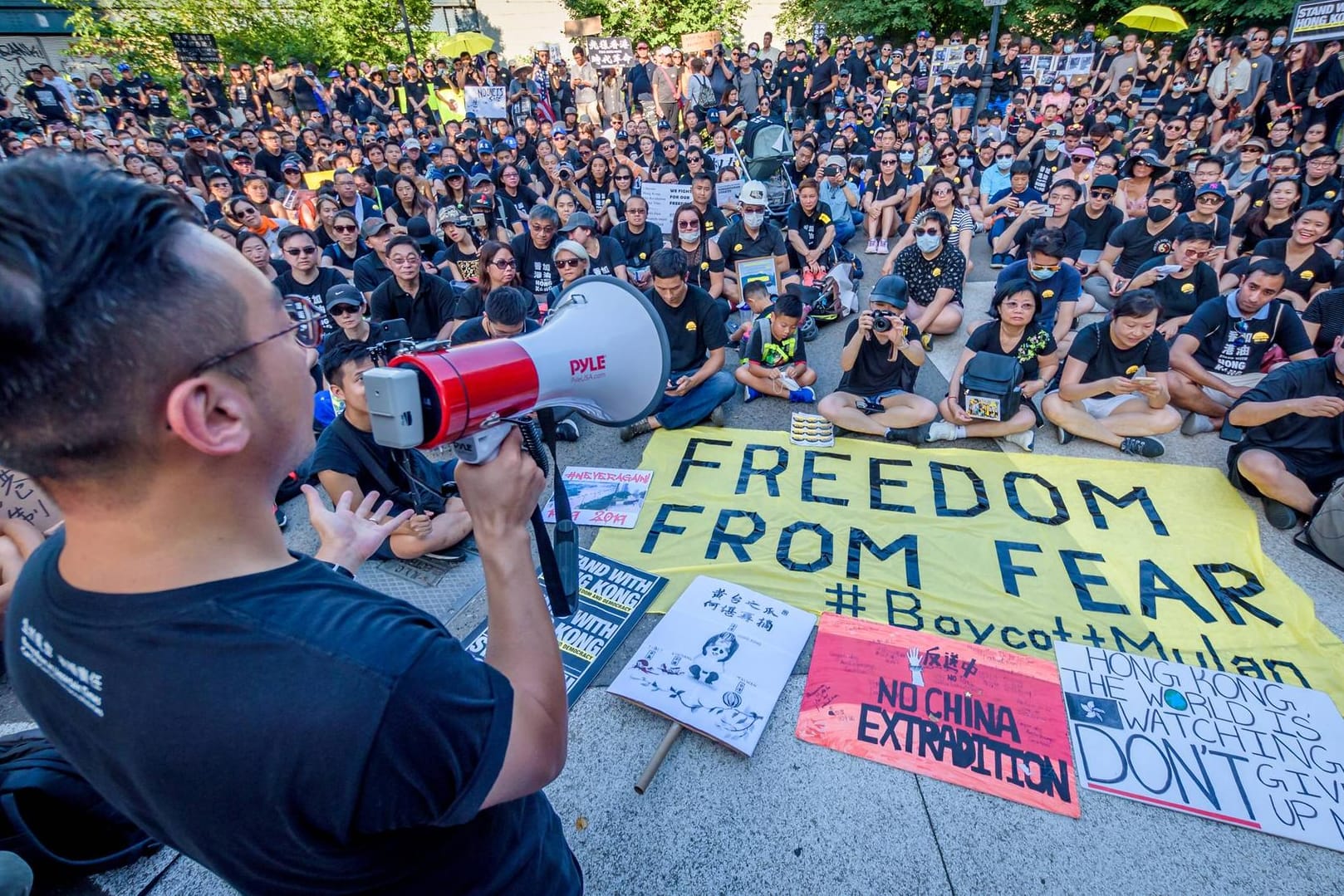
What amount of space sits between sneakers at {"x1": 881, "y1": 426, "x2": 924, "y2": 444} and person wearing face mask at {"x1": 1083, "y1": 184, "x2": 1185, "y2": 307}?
120 inches

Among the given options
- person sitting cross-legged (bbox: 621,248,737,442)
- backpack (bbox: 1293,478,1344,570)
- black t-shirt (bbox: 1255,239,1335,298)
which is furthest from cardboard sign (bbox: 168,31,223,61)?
backpack (bbox: 1293,478,1344,570)

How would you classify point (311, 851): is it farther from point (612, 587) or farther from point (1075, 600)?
point (1075, 600)

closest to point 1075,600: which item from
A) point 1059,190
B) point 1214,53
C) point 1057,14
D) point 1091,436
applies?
point 1091,436

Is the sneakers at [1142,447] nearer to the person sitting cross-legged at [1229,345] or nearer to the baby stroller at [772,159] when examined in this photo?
the person sitting cross-legged at [1229,345]

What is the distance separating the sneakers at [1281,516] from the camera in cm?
333

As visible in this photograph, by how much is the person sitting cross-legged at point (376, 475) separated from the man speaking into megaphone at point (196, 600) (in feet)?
6.34

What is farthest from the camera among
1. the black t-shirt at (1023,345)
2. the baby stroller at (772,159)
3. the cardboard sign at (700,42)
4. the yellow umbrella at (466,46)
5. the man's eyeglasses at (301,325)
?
the yellow umbrella at (466,46)

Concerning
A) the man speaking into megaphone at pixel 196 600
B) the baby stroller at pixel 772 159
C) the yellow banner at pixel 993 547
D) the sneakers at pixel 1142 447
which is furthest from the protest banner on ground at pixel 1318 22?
the man speaking into megaphone at pixel 196 600

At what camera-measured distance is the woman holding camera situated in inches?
163

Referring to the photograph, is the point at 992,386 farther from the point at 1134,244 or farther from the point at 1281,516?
the point at 1134,244

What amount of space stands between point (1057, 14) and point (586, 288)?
22.4 m

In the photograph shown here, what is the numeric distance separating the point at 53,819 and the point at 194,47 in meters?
16.9

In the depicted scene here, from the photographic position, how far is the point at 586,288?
161cm

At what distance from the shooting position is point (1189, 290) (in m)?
5.04
